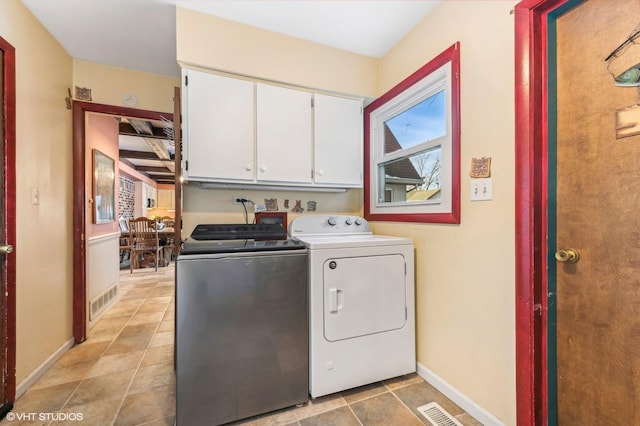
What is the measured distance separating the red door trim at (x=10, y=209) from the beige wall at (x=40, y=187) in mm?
82

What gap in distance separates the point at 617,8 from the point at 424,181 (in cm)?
113

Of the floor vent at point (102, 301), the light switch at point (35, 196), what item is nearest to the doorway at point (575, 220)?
the light switch at point (35, 196)

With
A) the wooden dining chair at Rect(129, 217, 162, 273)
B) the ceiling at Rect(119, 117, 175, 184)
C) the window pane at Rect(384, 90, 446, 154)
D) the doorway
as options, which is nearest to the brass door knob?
the doorway

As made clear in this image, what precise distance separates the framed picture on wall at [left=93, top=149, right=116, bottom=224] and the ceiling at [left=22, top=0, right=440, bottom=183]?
119 cm

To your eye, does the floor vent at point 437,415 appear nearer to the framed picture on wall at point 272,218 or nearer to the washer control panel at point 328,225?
the washer control panel at point 328,225

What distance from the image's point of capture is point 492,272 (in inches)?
53.2

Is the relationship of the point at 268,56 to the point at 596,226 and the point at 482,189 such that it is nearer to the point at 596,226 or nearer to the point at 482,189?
the point at 482,189

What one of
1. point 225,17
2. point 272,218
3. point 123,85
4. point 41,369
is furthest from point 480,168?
point 41,369

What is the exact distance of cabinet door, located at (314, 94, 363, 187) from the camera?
209 centimetres

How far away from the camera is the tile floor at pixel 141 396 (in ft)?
4.70

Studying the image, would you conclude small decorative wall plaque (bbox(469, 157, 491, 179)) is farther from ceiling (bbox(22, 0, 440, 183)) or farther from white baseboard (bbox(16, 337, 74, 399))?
white baseboard (bbox(16, 337, 74, 399))

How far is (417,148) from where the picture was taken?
1.91 meters

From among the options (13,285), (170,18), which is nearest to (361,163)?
(170,18)

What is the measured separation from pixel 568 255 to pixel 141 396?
240 centimetres
